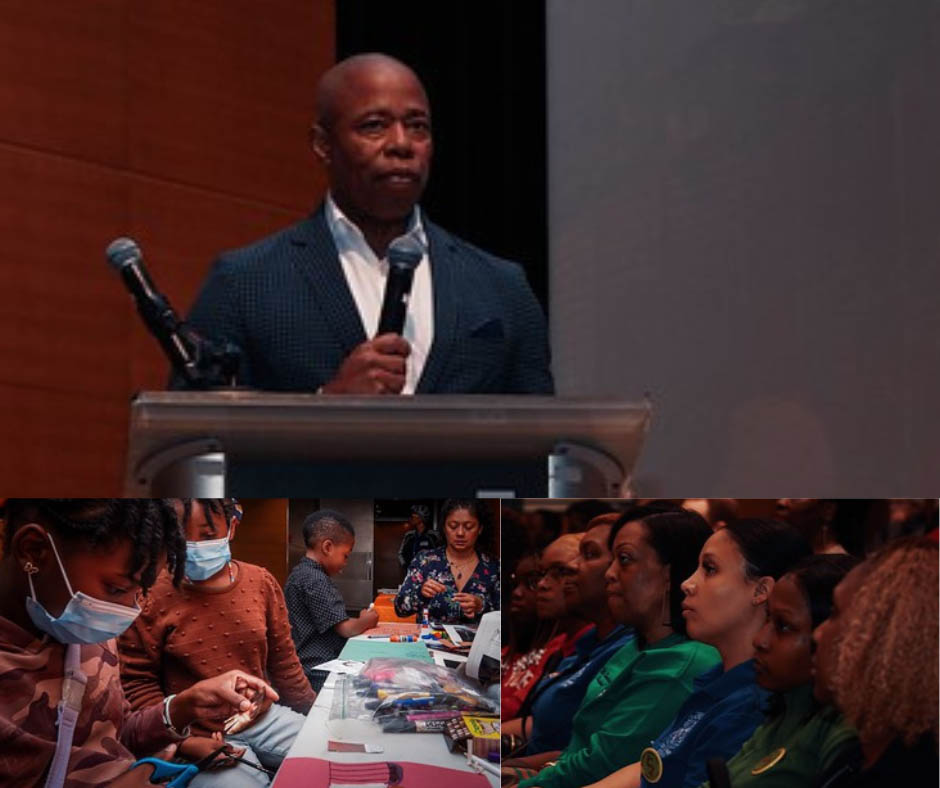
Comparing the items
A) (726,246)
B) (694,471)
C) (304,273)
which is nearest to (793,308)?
(726,246)

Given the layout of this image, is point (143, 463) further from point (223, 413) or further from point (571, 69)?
point (571, 69)

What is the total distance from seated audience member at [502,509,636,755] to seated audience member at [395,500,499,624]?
0.30 ft

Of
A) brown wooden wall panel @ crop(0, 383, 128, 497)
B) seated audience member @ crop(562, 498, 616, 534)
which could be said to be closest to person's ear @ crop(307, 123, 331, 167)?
seated audience member @ crop(562, 498, 616, 534)

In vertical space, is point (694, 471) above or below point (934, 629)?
above

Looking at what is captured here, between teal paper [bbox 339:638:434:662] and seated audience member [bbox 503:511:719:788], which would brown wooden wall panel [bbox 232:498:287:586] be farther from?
seated audience member [bbox 503:511:719:788]

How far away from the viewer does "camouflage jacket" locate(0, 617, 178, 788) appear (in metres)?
1.27

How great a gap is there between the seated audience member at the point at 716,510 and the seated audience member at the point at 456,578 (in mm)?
210

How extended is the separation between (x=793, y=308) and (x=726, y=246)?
10.1 inches

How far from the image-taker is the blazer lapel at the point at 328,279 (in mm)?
1730

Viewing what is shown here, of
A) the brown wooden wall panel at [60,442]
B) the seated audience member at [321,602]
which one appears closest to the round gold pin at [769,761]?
the seated audience member at [321,602]

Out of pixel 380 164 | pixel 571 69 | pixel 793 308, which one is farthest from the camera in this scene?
pixel 571 69

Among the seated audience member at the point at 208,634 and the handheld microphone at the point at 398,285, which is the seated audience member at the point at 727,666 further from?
the handheld microphone at the point at 398,285

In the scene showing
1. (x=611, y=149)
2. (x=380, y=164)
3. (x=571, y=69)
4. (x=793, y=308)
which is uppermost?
(x=571, y=69)

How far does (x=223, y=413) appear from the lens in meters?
1.23
